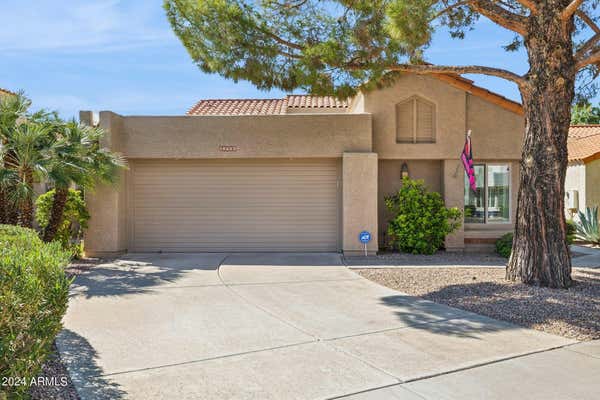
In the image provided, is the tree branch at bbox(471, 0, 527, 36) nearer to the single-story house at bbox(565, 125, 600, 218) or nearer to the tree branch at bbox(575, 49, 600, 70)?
the tree branch at bbox(575, 49, 600, 70)

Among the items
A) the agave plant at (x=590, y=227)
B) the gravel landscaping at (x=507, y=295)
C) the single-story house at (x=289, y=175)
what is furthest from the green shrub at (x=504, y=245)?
the agave plant at (x=590, y=227)

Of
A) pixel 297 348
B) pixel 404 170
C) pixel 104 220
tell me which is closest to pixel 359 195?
pixel 404 170

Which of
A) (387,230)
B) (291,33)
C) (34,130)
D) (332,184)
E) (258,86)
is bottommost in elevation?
(387,230)

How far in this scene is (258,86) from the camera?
993 centimetres

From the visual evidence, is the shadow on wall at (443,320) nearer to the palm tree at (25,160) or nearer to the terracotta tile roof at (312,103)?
the palm tree at (25,160)

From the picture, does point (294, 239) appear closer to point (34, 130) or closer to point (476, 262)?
point (476, 262)

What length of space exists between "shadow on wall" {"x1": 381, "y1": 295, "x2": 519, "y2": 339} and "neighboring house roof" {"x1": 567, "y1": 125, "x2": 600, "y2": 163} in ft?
47.4

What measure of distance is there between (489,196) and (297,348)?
1034 centimetres

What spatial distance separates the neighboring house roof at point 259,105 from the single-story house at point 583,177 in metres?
9.72

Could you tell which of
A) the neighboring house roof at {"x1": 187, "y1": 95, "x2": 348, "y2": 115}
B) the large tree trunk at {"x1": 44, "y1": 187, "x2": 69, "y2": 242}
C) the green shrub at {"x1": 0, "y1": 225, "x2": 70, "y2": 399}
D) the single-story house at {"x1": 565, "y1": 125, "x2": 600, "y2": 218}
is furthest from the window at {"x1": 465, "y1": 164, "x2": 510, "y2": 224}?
the green shrub at {"x1": 0, "y1": 225, "x2": 70, "y2": 399}

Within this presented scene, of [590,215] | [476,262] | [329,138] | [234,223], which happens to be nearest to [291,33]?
[329,138]

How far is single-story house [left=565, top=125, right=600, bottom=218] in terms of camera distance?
61.7 ft

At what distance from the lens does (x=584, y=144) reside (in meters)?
20.9

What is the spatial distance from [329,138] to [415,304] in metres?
6.49
